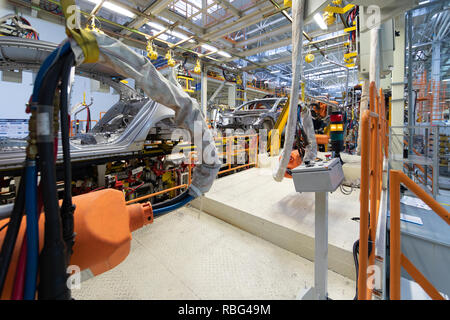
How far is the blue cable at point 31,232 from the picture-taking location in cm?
63

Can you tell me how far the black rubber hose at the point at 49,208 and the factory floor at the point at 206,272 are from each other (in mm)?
1413

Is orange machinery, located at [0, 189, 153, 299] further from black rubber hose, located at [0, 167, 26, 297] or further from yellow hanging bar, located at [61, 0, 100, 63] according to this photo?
yellow hanging bar, located at [61, 0, 100, 63]

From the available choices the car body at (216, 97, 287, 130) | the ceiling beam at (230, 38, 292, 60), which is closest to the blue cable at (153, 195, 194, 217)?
the car body at (216, 97, 287, 130)

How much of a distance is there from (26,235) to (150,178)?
288 centimetres

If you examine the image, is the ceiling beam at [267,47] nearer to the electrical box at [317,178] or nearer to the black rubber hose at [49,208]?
the electrical box at [317,178]

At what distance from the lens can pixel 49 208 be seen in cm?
69

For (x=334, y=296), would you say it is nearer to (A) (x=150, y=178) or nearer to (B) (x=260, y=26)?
(A) (x=150, y=178)

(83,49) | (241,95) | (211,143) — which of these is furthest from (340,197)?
(241,95)

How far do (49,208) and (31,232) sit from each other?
0.28ft

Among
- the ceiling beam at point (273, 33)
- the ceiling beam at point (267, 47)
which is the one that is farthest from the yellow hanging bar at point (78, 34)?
the ceiling beam at point (267, 47)

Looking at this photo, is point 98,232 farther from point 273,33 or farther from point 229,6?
point 273,33

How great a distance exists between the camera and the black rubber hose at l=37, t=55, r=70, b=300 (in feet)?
2.20

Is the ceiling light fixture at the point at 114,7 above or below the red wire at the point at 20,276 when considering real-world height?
above

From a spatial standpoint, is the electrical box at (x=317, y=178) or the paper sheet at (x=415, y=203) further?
the paper sheet at (x=415, y=203)
